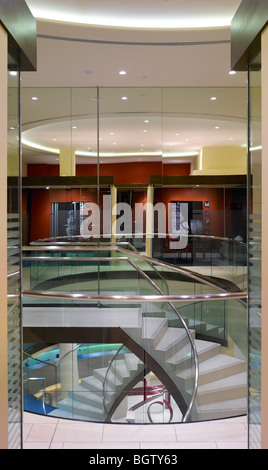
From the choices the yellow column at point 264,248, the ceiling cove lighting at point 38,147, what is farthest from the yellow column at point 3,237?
the ceiling cove lighting at point 38,147

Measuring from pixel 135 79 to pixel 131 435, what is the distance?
5.25 m

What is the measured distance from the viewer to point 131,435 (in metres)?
2.84

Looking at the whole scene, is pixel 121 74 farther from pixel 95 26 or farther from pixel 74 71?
pixel 95 26

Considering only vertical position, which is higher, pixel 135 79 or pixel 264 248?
pixel 135 79

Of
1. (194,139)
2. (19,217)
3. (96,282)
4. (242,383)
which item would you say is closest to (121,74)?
(194,139)

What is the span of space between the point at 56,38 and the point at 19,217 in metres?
3.36

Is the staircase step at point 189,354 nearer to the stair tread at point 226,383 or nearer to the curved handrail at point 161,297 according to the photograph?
the stair tread at point 226,383

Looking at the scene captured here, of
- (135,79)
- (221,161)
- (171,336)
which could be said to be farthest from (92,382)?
(221,161)

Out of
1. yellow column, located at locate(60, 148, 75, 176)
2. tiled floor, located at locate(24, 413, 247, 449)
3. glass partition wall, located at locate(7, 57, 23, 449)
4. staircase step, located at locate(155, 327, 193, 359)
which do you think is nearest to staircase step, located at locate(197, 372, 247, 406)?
staircase step, located at locate(155, 327, 193, 359)

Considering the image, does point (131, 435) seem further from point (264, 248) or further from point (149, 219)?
point (149, 219)

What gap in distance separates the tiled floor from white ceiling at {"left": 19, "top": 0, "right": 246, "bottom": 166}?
13.1ft

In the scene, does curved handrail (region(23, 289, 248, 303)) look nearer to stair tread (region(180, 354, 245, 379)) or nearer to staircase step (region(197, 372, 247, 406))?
staircase step (region(197, 372, 247, 406))

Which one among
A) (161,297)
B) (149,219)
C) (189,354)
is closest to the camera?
(161,297)

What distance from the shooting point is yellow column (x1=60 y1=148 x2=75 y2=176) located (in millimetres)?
7594
